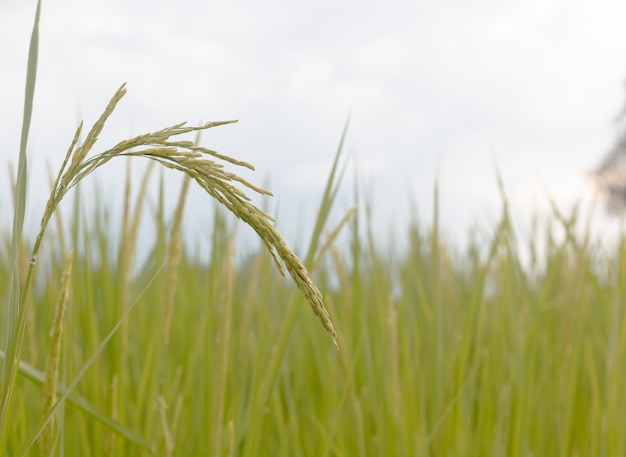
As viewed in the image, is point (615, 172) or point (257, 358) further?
point (615, 172)

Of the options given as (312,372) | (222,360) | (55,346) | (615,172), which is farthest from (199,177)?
(615,172)

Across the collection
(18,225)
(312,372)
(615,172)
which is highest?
(615,172)

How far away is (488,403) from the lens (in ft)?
6.07

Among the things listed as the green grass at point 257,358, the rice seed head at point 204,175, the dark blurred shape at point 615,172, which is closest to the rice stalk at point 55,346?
the green grass at point 257,358

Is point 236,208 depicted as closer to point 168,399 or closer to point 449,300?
point 168,399

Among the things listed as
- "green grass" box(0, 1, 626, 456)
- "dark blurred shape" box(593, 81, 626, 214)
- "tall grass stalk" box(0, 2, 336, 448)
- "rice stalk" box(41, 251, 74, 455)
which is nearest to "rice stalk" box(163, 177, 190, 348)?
"green grass" box(0, 1, 626, 456)

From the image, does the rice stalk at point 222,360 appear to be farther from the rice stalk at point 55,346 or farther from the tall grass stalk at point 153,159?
the tall grass stalk at point 153,159

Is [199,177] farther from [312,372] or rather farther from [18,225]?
[312,372]

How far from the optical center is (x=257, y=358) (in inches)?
49.1

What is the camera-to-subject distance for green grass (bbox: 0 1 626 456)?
0.84 metres

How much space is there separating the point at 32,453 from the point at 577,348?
4.42 ft

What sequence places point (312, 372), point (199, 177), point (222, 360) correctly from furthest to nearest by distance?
point (312, 372) → point (222, 360) → point (199, 177)

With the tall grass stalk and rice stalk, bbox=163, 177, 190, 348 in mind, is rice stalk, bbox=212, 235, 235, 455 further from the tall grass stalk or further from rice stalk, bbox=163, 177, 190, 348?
the tall grass stalk

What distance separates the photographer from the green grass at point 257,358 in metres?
0.84
